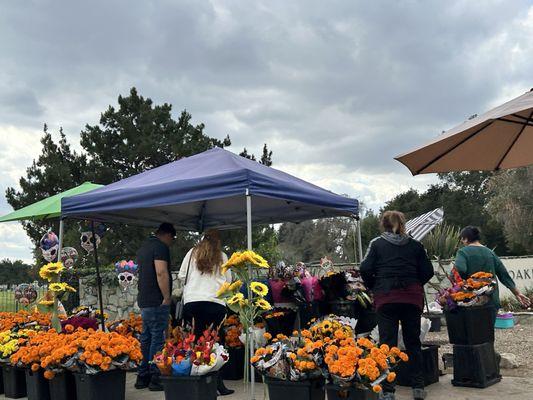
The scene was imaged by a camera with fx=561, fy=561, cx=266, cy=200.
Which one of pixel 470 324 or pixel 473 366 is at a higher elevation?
pixel 470 324

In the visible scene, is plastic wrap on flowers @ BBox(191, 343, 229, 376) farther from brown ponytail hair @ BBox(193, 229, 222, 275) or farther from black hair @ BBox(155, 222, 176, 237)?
black hair @ BBox(155, 222, 176, 237)

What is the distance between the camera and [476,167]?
446 centimetres

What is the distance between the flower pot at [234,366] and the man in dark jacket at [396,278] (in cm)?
192

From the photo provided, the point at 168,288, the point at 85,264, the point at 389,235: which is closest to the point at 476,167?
the point at 389,235

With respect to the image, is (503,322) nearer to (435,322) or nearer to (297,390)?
(435,322)

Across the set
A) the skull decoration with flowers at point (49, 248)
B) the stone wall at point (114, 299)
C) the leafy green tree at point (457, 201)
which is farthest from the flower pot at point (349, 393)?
the leafy green tree at point (457, 201)

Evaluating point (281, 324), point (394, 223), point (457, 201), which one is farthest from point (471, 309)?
point (457, 201)

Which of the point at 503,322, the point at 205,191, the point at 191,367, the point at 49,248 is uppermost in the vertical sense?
the point at 205,191

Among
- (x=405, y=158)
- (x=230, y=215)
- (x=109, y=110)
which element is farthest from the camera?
(x=109, y=110)

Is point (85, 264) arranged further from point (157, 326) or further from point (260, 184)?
point (260, 184)

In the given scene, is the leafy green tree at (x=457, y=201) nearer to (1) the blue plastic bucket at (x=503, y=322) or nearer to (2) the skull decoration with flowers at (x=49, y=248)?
(1) the blue plastic bucket at (x=503, y=322)

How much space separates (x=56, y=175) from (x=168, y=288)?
10945mm

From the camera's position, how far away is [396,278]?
4320 millimetres

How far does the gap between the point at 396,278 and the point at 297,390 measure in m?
1.16
